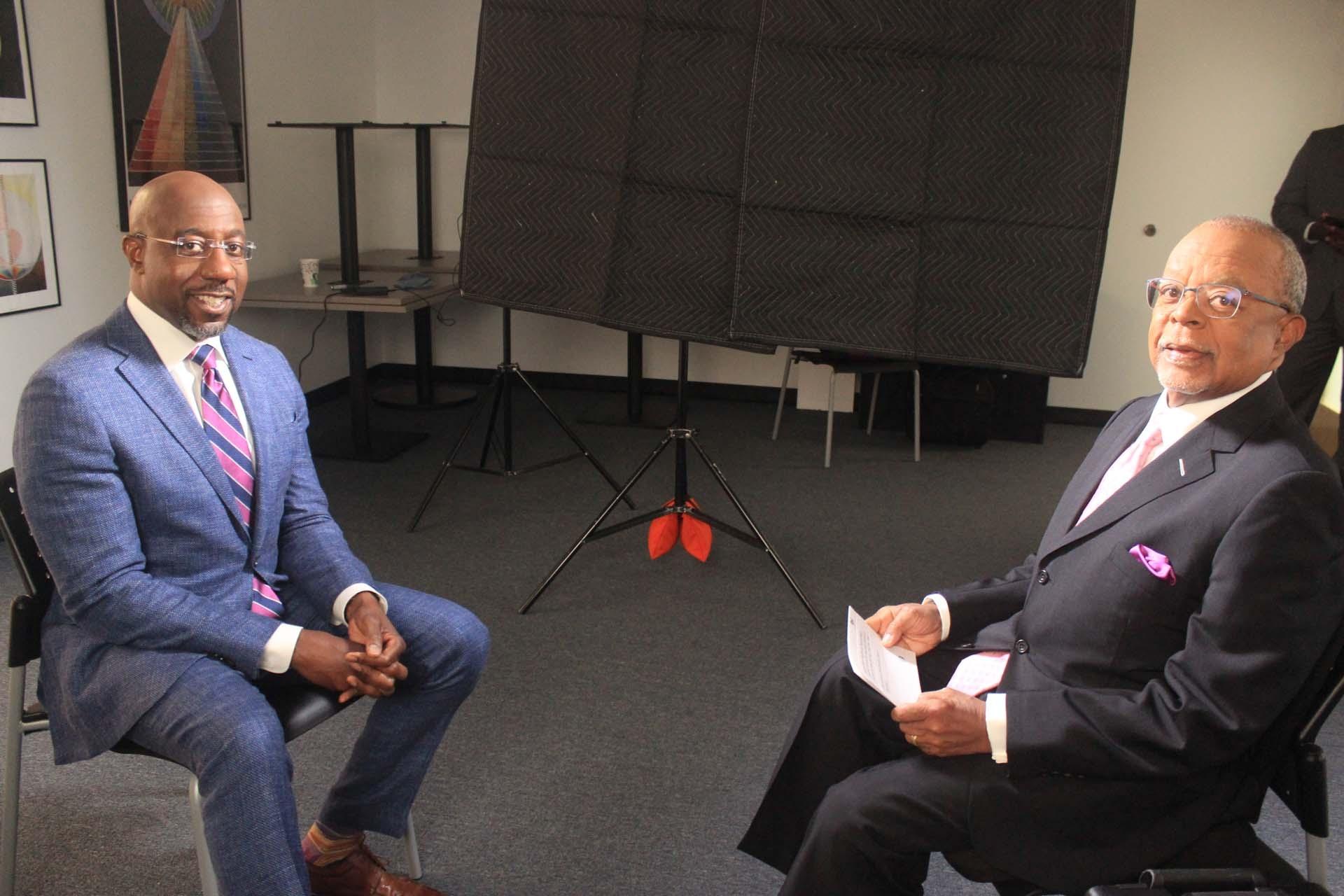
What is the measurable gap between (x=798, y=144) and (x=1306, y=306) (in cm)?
239

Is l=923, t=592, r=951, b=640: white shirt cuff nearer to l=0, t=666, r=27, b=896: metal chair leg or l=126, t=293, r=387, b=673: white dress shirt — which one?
l=126, t=293, r=387, b=673: white dress shirt

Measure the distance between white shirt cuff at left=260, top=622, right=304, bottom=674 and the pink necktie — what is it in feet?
3.79

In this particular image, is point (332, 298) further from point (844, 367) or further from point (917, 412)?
point (917, 412)

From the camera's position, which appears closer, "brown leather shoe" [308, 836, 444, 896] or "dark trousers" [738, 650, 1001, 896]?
"dark trousers" [738, 650, 1001, 896]

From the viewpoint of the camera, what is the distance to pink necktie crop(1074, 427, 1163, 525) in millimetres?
1550

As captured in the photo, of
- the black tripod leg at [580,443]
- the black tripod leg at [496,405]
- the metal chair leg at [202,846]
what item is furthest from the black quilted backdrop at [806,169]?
the black tripod leg at [496,405]

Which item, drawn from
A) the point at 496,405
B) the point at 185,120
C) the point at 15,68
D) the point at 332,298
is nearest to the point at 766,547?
the point at 496,405

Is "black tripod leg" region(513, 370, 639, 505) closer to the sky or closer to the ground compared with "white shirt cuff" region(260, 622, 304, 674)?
closer to the ground

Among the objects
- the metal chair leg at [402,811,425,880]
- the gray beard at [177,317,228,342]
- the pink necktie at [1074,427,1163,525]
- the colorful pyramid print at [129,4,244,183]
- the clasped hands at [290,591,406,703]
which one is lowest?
the metal chair leg at [402,811,425,880]

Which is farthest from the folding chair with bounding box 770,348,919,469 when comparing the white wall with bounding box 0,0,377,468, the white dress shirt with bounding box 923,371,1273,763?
the white dress shirt with bounding box 923,371,1273,763

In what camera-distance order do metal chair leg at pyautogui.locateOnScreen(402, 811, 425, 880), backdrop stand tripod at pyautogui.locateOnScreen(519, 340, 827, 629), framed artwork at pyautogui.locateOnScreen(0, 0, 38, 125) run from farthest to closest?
framed artwork at pyautogui.locateOnScreen(0, 0, 38, 125) < backdrop stand tripod at pyautogui.locateOnScreen(519, 340, 827, 629) < metal chair leg at pyautogui.locateOnScreen(402, 811, 425, 880)

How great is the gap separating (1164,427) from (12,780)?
71.1 inches

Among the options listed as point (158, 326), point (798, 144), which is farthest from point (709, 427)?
point (158, 326)

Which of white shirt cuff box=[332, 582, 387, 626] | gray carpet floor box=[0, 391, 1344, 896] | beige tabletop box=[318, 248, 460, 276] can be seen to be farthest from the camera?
beige tabletop box=[318, 248, 460, 276]
